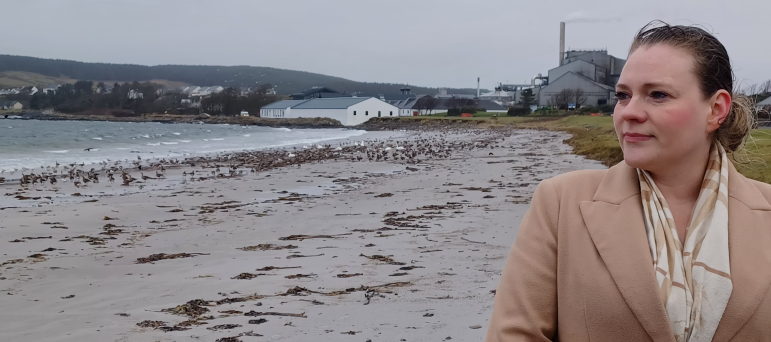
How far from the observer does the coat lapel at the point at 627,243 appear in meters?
1.58

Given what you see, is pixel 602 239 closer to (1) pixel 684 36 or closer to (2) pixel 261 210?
(1) pixel 684 36

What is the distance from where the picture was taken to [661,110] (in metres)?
1.67

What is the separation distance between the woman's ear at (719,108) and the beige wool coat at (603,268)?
139 millimetres

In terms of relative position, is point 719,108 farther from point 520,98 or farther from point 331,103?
point 331,103

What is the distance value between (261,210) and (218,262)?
3915 mm

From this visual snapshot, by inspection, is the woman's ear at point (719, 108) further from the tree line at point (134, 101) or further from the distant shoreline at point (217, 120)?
the tree line at point (134, 101)

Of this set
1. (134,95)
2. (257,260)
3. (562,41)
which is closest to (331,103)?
(562,41)

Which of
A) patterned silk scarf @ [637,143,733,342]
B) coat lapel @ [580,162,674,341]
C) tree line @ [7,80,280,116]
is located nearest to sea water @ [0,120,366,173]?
coat lapel @ [580,162,674,341]

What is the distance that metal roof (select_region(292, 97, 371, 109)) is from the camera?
305 feet

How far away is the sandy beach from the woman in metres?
2.29

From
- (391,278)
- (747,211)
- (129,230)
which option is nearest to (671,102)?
(747,211)

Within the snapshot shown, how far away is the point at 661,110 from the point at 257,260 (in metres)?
5.29

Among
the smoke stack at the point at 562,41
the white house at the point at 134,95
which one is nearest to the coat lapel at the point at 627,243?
the smoke stack at the point at 562,41

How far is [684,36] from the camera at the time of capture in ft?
5.55
